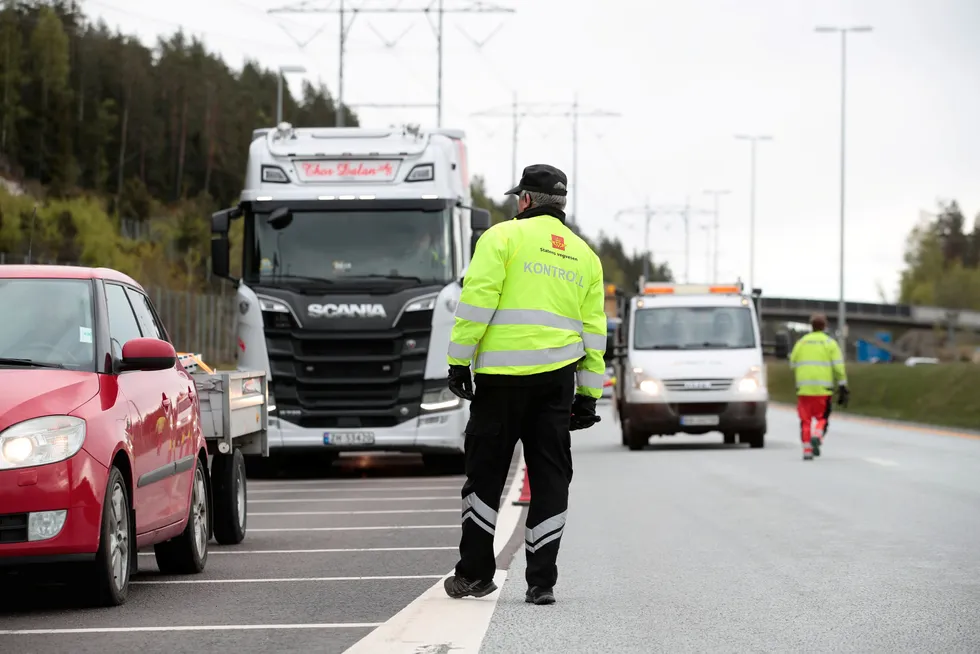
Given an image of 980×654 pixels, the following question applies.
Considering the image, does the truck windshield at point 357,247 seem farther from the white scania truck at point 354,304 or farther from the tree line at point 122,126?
the tree line at point 122,126

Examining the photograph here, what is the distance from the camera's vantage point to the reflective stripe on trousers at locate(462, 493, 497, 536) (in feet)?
26.8

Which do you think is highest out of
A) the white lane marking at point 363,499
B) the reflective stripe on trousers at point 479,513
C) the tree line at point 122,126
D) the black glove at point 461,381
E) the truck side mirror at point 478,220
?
the tree line at point 122,126

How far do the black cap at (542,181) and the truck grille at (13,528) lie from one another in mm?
2666

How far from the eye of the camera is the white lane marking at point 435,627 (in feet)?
22.6

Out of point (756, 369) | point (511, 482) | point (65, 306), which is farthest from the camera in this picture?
point (756, 369)

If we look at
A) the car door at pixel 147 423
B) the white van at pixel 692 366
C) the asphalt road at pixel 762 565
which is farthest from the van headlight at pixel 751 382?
the car door at pixel 147 423

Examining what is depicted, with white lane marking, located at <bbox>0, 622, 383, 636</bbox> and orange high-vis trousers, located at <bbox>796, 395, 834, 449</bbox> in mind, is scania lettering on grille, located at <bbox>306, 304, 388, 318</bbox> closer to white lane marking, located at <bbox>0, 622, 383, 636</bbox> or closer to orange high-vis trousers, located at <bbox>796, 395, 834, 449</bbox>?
orange high-vis trousers, located at <bbox>796, 395, 834, 449</bbox>

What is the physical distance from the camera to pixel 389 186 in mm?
20078

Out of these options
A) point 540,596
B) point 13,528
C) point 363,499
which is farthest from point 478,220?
point 13,528

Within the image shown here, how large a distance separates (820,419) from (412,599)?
1506 cm

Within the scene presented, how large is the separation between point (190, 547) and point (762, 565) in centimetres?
320

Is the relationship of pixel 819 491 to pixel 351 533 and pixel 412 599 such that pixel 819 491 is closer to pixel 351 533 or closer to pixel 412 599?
pixel 351 533

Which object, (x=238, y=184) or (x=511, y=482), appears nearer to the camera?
(x=511, y=482)

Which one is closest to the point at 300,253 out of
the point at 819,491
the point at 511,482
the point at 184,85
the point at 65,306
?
the point at 511,482
